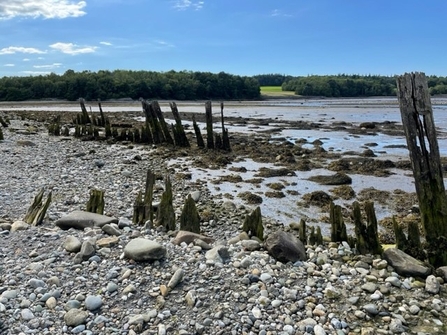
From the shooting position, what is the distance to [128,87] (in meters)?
98.9

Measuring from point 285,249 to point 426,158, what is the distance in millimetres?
2538

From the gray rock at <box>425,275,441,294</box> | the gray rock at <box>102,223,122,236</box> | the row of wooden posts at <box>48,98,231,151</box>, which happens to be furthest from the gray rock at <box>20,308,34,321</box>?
the row of wooden posts at <box>48,98,231,151</box>

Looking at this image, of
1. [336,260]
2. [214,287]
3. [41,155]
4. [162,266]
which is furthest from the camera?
[41,155]

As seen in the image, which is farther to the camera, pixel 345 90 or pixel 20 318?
pixel 345 90

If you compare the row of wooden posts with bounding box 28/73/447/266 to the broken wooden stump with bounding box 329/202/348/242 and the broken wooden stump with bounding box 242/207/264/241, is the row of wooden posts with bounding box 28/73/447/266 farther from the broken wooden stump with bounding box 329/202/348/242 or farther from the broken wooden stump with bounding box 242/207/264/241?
the broken wooden stump with bounding box 242/207/264/241

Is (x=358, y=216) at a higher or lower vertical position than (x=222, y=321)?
higher

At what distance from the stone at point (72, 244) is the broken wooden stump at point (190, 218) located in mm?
1948

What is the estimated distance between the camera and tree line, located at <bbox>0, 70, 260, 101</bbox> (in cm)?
9356

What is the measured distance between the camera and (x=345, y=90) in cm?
12681

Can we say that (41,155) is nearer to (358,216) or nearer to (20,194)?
(20,194)

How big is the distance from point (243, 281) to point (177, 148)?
1668cm

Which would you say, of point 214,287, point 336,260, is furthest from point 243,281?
point 336,260

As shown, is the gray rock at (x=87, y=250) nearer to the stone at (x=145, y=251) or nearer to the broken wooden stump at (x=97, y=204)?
the stone at (x=145, y=251)

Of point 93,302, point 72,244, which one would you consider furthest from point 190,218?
point 93,302
